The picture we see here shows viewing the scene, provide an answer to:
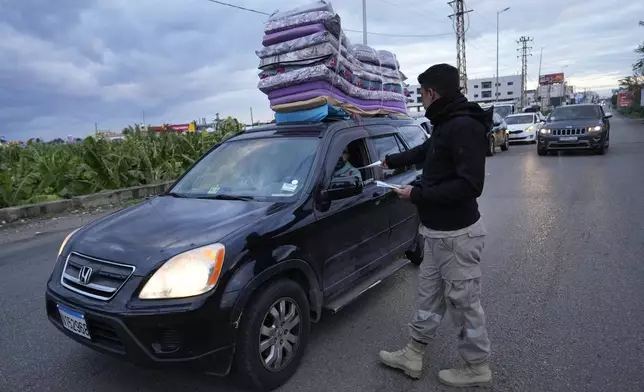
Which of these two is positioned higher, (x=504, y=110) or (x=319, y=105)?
(x=319, y=105)

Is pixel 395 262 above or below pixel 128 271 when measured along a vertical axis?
below

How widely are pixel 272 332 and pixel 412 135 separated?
3200 mm

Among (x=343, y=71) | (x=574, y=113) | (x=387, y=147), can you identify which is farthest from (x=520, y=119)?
(x=343, y=71)

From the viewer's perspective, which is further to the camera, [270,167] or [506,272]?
[506,272]

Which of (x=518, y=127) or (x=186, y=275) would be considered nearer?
(x=186, y=275)

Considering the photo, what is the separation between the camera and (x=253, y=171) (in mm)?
3816

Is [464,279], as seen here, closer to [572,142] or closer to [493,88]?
[572,142]

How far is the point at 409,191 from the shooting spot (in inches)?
114

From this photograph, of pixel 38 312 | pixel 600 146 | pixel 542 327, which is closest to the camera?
pixel 542 327

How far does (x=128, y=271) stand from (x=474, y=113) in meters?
2.23

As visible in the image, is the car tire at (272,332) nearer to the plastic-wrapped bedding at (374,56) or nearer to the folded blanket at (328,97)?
the folded blanket at (328,97)

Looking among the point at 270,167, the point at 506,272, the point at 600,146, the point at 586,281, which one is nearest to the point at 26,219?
the point at 270,167

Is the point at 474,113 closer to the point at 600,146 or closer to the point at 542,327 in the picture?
the point at 542,327

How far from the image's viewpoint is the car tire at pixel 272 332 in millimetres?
2713
